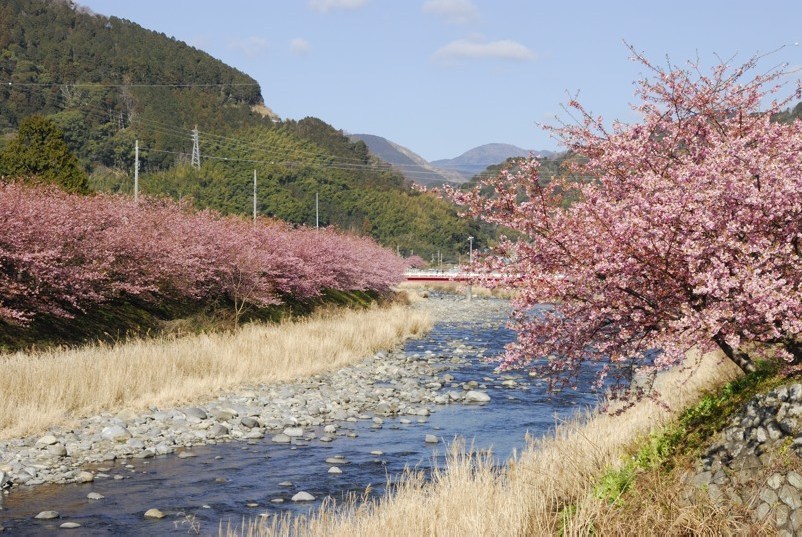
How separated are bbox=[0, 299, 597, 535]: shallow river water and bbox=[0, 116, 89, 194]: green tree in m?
27.8

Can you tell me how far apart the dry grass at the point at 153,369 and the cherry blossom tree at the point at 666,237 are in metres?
9.97

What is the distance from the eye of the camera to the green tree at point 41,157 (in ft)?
135

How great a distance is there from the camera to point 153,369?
19.1 metres

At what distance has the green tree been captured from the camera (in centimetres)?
4103

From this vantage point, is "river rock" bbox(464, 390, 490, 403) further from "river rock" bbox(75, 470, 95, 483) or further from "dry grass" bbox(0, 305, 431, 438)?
"river rock" bbox(75, 470, 95, 483)

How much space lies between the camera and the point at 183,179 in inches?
3996

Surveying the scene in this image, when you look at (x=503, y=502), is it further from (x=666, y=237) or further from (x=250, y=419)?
(x=250, y=419)

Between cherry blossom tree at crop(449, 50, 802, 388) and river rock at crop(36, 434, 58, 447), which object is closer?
cherry blossom tree at crop(449, 50, 802, 388)

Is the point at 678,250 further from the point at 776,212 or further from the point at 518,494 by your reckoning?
the point at 518,494

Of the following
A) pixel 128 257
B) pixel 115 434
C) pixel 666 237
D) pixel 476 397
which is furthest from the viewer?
pixel 128 257

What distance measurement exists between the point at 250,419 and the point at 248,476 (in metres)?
3.81

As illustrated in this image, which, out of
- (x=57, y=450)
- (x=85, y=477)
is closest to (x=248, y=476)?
(x=85, y=477)

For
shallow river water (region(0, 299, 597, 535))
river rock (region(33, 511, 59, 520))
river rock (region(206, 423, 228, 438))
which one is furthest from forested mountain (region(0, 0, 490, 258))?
river rock (region(33, 511, 59, 520))

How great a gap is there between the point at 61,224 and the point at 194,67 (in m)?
145
